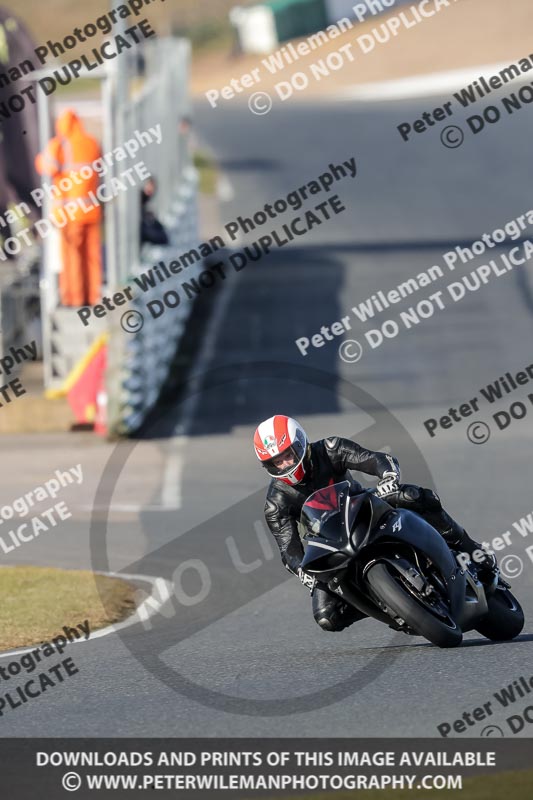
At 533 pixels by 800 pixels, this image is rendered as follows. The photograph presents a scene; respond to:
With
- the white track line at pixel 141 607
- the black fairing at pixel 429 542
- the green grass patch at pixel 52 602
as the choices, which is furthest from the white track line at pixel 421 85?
the black fairing at pixel 429 542

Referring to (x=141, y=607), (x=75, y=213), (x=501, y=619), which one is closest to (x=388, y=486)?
(x=501, y=619)

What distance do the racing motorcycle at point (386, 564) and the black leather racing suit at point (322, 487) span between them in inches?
9.8

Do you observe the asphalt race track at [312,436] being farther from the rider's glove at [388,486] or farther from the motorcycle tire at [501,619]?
the rider's glove at [388,486]

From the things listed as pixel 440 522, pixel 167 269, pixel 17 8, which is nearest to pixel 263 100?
pixel 17 8

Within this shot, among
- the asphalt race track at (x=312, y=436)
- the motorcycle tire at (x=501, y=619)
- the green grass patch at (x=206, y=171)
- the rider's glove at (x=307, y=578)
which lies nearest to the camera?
the asphalt race track at (x=312, y=436)

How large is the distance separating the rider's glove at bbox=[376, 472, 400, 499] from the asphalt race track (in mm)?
977

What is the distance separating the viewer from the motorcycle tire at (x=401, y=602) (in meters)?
7.60

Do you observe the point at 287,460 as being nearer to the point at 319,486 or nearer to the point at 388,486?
the point at 319,486

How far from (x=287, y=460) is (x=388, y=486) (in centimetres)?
63

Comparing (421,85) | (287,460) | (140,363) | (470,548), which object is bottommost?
(470,548)

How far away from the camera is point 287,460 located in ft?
27.0

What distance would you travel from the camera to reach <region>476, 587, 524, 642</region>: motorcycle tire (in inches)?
329

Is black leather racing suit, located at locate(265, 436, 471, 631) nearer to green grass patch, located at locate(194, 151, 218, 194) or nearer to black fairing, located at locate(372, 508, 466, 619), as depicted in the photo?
black fairing, located at locate(372, 508, 466, 619)

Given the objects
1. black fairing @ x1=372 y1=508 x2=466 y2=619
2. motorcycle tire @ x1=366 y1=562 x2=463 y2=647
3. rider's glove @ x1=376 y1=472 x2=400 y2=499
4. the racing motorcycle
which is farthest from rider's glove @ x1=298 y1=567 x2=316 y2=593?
rider's glove @ x1=376 y1=472 x2=400 y2=499
